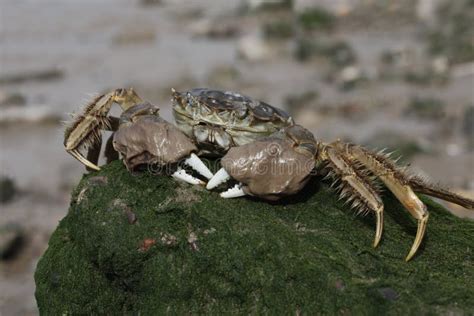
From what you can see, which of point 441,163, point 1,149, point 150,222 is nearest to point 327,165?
point 150,222

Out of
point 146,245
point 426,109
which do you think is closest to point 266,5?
point 426,109

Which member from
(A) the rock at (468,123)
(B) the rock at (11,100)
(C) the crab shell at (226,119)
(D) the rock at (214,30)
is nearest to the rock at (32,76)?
(B) the rock at (11,100)

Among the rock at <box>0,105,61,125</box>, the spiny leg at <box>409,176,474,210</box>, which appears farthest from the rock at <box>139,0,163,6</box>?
the spiny leg at <box>409,176,474,210</box>

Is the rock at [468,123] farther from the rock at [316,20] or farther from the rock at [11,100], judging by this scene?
the rock at [11,100]

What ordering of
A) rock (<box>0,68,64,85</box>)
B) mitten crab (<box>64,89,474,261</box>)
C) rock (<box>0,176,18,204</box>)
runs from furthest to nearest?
rock (<box>0,68,64,85</box>) → rock (<box>0,176,18,204</box>) → mitten crab (<box>64,89,474,261</box>)

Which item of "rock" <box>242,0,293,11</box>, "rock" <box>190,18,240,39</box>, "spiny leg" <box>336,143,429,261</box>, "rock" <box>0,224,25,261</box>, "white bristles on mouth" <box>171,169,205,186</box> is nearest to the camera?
"spiny leg" <box>336,143,429,261</box>

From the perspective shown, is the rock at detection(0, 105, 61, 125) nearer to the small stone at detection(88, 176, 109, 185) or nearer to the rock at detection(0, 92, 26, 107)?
the rock at detection(0, 92, 26, 107)
